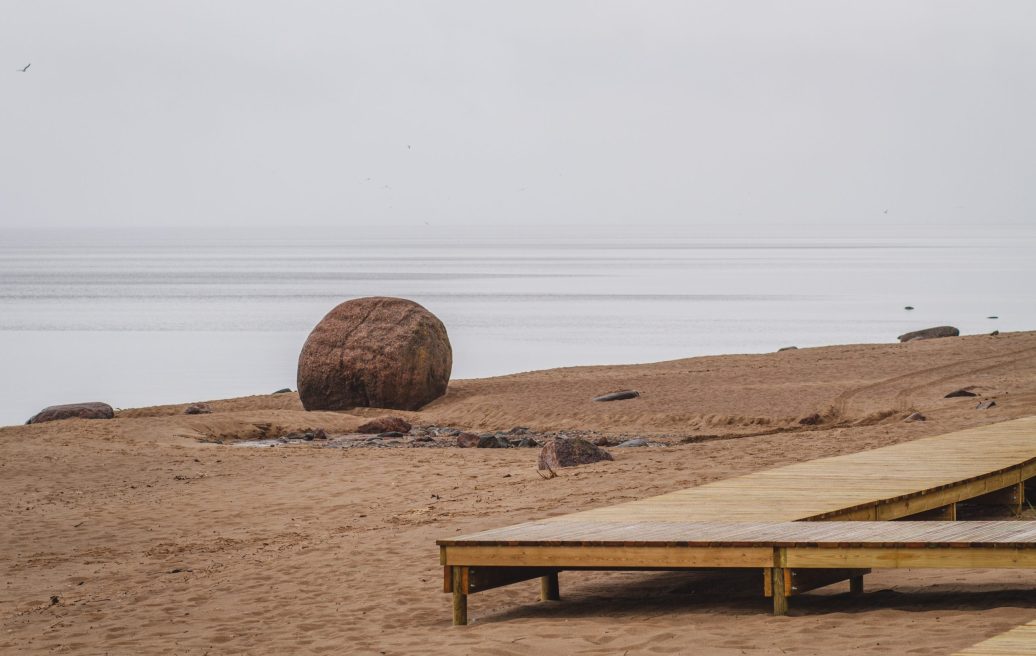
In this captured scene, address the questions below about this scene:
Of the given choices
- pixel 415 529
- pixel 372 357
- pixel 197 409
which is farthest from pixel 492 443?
pixel 197 409

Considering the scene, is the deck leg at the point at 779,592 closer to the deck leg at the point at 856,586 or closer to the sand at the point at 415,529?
the sand at the point at 415,529

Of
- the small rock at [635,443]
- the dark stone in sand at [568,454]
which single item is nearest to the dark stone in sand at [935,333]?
the small rock at [635,443]

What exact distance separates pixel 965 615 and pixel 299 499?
8163 mm

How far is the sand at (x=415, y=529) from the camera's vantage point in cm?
793

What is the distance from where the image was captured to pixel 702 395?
73.9 ft

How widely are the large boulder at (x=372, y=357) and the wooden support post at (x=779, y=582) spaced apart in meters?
15.5

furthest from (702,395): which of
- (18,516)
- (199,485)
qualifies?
(18,516)

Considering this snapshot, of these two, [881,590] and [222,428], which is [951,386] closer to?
[222,428]

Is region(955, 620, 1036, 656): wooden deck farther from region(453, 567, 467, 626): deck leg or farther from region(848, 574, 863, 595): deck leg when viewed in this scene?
region(453, 567, 467, 626): deck leg

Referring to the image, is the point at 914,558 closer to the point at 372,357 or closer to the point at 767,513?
the point at 767,513

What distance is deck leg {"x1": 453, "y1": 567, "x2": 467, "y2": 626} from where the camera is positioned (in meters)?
8.34

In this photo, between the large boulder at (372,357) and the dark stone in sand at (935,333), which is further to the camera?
the dark stone in sand at (935,333)

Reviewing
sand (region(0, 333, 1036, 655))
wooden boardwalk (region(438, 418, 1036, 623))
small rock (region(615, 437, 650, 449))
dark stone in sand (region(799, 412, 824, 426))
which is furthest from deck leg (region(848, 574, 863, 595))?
dark stone in sand (region(799, 412, 824, 426))

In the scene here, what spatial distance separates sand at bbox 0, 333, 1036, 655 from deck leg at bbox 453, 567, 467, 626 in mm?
86
